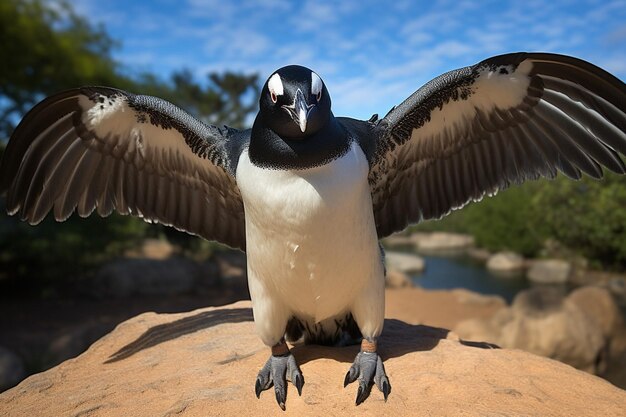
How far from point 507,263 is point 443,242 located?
5.97 m

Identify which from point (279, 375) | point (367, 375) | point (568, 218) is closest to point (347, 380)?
point (367, 375)

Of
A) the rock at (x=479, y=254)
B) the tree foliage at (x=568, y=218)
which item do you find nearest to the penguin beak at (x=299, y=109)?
the tree foliage at (x=568, y=218)

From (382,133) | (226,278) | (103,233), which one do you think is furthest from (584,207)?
(382,133)

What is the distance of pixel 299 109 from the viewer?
8.18 feet

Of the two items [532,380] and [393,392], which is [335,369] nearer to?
[393,392]

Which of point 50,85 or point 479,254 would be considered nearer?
point 50,85

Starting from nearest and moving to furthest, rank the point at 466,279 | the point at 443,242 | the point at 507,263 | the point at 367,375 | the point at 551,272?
the point at 367,375, the point at 551,272, the point at 466,279, the point at 507,263, the point at 443,242

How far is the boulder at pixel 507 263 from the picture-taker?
20438 mm

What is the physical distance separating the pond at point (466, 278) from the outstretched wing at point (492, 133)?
14.4 meters

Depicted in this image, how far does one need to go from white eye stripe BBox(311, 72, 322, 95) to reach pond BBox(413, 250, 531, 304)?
15693 mm

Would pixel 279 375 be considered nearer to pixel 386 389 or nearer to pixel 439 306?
pixel 386 389

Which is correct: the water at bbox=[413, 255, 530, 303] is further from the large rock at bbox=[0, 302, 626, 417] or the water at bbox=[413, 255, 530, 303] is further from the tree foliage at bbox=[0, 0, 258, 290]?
the large rock at bbox=[0, 302, 626, 417]

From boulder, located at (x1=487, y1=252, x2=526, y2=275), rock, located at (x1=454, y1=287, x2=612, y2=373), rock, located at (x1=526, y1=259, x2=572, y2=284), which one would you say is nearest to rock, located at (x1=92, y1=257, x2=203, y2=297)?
rock, located at (x1=454, y1=287, x2=612, y2=373)

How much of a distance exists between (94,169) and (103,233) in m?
10.0
